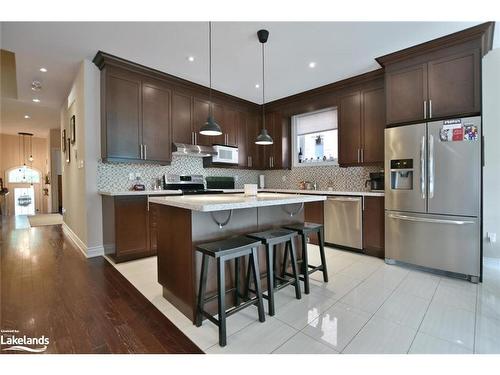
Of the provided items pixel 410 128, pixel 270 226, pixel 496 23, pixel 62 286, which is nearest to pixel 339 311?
pixel 270 226

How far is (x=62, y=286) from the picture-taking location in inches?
99.3

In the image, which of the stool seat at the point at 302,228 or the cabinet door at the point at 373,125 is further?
the cabinet door at the point at 373,125

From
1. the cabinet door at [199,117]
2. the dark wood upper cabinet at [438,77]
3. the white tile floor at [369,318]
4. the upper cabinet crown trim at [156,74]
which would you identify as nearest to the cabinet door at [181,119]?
the cabinet door at [199,117]

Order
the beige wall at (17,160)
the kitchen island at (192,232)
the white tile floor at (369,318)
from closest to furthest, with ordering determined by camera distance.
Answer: the white tile floor at (369,318), the kitchen island at (192,232), the beige wall at (17,160)

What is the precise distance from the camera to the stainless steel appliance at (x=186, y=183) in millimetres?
4225

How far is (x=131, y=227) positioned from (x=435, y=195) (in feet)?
12.5

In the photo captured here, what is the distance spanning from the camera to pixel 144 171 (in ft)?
13.3

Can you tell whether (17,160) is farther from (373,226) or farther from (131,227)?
(373,226)

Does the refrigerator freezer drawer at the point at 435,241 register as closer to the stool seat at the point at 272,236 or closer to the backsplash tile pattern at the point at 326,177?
the backsplash tile pattern at the point at 326,177

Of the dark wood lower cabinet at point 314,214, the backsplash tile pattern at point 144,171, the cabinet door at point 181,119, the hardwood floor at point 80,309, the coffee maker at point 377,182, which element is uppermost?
the cabinet door at point 181,119

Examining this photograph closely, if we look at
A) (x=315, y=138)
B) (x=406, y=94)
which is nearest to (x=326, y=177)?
(x=315, y=138)

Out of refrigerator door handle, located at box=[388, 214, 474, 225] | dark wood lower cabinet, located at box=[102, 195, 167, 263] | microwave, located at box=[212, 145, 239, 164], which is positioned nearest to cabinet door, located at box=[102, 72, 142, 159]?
dark wood lower cabinet, located at box=[102, 195, 167, 263]

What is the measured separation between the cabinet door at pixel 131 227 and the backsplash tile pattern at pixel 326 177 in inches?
119
